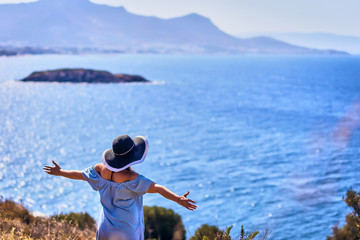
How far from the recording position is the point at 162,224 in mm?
17469

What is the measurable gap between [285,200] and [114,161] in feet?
80.9

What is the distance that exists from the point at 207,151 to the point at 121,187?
34667mm

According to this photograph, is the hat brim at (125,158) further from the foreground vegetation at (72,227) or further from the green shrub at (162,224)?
the green shrub at (162,224)

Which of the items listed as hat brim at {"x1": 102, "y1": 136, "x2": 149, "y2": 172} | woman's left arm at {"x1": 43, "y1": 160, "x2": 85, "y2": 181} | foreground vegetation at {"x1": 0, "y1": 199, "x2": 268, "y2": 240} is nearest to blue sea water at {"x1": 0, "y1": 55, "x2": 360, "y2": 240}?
foreground vegetation at {"x1": 0, "y1": 199, "x2": 268, "y2": 240}

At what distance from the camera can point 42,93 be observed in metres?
75.5

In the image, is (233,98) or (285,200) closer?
(285,200)

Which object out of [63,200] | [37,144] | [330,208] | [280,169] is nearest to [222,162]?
[280,169]

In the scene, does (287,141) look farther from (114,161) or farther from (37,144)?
(114,161)

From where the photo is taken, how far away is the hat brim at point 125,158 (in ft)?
14.7

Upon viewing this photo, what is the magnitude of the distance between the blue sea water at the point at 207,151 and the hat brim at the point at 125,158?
3.94 meters

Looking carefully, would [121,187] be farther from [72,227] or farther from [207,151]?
[207,151]

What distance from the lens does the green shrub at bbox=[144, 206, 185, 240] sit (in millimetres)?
17047

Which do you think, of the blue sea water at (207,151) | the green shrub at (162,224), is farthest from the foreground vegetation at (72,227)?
the blue sea water at (207,151)

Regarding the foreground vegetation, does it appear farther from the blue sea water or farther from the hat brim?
the hat brim
